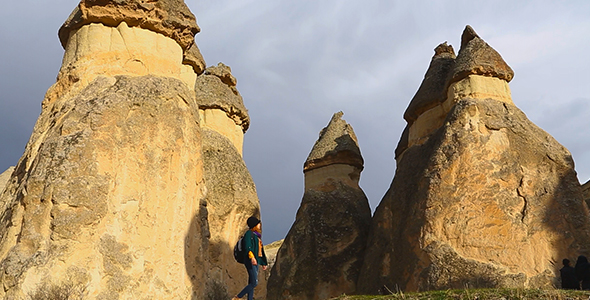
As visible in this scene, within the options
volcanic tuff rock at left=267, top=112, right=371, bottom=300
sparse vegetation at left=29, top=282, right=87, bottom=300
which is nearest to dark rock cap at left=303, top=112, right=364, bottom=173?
volcanic tuff rock at left=267, top=112, right=371, bottom=300

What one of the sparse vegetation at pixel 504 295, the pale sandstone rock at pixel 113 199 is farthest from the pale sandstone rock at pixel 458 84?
the pale sandstone rock at pixel 113 199

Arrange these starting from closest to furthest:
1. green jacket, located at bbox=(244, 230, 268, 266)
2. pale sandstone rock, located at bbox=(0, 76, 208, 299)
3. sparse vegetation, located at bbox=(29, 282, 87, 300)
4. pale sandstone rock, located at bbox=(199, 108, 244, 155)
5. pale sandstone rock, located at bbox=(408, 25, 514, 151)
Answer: sparse vegetation, located at bbox=(29, 282, 87, 300), pale sandstone rock, located at bbox=(0, 76, 208, 299), green jacket, located at bbox=(244, 230, 268, 266), pale sandstone rock, located at bbox=(408, 25, 514, 151), pale sandstone rock, located at bbox=(199, 108, 244, 155)

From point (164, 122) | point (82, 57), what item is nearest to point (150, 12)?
point (82, 57)

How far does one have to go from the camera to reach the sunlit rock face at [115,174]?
573 cm

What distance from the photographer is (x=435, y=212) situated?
9.65m

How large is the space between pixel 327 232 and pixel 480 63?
4933mm

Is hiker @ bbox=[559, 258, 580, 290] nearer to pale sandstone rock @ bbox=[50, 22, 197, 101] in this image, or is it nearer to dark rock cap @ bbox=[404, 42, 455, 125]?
dark rock cap @ bbox=[404, 42, 455, 125]

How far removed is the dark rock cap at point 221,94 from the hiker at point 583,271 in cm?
684

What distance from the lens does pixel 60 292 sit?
5375 mm

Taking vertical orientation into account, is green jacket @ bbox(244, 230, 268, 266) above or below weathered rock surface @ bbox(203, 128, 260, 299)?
below

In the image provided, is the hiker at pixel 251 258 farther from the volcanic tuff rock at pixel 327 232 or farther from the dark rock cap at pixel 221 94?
the volcanic tuff rock at pixel 327 232

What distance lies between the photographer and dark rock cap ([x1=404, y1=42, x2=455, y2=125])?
11.9 metres

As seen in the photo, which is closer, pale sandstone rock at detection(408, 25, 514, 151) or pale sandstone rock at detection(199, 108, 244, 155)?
pale sandstone rock at detection(408, 25, 514, 151)

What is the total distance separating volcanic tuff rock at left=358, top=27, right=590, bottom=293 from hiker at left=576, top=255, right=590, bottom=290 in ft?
1.87
